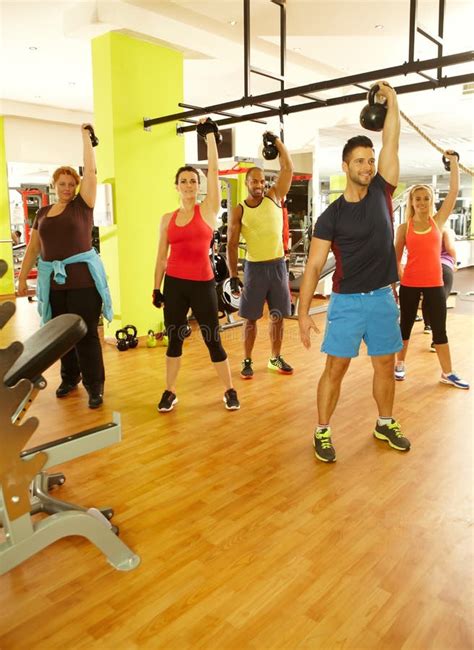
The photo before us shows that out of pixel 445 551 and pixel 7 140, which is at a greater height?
pixel 7 140

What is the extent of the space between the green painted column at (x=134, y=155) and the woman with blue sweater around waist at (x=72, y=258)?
1.66 meters

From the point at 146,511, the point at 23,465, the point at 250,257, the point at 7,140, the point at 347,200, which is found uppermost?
the point at 7,140

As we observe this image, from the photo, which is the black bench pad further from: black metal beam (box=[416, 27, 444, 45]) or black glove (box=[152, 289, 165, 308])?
black metal beam (box=[416, 27, 444, 45])

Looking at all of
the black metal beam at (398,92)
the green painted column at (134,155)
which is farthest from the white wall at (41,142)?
the black metal beam at (398,92)

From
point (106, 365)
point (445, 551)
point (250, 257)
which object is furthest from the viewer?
point (106, 365)

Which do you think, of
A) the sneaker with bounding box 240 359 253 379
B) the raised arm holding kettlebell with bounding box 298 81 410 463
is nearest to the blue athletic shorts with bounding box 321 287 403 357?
the raised arm holding kettlebell with bounding box 298 81 410 463

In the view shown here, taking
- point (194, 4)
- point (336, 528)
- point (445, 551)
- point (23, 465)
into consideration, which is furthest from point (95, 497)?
point (194, 4)

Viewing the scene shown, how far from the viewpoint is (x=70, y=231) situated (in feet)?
9.66

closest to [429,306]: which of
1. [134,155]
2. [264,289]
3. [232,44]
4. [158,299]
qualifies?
[264,289]

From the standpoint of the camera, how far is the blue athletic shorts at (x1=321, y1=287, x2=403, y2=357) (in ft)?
7.55

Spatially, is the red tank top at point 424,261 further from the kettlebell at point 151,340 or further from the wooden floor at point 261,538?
the kettlebell at point 151,340

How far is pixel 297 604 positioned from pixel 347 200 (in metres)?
1.53

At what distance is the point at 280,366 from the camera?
3781 mm

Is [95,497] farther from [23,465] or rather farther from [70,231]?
[70,231]
